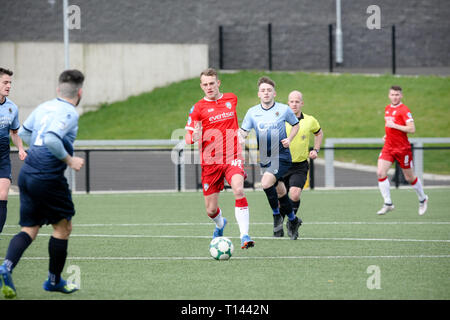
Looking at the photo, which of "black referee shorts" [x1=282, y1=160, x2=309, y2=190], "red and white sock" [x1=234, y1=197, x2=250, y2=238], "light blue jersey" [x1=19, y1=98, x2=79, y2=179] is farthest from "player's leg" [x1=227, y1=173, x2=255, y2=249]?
"light blue jersey" [x1=19, y1=98, x2=79, y2=179]

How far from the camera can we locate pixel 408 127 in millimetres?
13883

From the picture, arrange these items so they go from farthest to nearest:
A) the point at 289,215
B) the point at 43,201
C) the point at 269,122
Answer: the point at 289,215 < the point at 269,122 < the point at 43,201

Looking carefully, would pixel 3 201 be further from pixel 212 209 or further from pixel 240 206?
pixel 240 206

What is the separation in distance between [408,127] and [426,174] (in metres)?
10.9

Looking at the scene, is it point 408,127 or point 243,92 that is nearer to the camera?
point 408,127

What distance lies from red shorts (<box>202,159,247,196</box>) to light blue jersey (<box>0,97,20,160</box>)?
268 cm

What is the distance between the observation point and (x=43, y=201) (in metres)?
6.81

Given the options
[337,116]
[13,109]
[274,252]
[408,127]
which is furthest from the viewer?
[337,116]

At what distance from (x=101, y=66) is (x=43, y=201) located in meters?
27.5

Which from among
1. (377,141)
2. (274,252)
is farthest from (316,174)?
(274,252)

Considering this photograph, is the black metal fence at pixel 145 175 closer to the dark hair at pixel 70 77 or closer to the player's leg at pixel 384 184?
the player's leg at pixel 384 184

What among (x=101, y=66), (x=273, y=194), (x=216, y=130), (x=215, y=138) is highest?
(x=101, y=66)

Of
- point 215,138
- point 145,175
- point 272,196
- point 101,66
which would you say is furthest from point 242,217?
point 101,66
